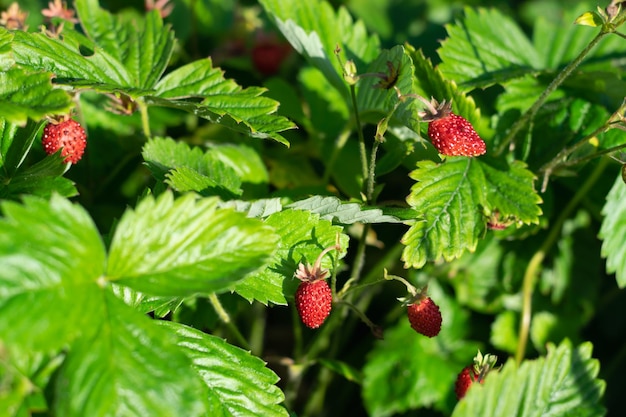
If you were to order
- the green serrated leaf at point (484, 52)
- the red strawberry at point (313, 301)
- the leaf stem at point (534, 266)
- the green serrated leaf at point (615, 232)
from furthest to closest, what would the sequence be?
1. the leaf stem at point (534, 266)
2. the green serrated leaf at point (484, 52)
3. the green serrated leaf at point (615, 232)
4. the red strawberry at point (313, 301)

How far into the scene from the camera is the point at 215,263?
1.04 m

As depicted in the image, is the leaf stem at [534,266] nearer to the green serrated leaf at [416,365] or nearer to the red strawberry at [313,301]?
the green serrated leaf at [416,365]

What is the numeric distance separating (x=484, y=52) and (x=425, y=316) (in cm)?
90

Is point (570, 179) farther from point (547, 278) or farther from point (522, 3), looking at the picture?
point (522, 3)

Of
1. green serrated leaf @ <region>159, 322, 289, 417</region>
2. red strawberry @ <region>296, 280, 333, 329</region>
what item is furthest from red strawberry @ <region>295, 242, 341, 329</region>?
green serrated leaf @ <region>159, 322, 289, 417</region>

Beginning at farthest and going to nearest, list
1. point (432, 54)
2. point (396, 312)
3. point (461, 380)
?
point (432, 54) → point (396, 312) → point (461, 380)

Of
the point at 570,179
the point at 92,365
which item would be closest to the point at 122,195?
the point at 92,365

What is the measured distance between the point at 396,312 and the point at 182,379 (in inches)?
46.8

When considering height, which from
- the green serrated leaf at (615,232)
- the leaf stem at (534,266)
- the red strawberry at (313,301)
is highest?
the red strawberry at (313,301)

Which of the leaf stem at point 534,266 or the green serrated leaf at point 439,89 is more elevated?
the green serrated leaf at point 439,89

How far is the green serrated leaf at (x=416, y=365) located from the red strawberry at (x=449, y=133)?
83 cm

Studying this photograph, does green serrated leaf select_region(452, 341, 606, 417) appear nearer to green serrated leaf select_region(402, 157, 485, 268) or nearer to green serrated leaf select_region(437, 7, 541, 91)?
green serrated leaf select_region(402, 157, 485, 268)

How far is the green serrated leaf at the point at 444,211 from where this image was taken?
4.62ft

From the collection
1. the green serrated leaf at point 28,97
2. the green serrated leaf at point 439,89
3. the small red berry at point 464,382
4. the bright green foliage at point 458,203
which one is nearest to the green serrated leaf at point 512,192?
the bright green foliage at point 458,203
